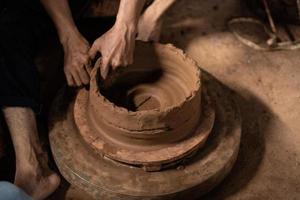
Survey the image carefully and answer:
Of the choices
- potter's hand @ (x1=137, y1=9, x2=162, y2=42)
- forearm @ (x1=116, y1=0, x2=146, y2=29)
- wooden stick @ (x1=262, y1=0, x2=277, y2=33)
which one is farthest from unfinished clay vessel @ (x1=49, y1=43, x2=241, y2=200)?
wooden stick @ (x1=262, y1=0, x2=277, y2=33)

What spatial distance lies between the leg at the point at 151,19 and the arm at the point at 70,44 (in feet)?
1.15

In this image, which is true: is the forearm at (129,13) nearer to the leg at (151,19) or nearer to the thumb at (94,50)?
the thumb at (94,50)

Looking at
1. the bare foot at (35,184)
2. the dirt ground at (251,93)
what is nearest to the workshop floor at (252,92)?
the dirt ground at (251,93)

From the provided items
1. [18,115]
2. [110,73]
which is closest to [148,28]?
[110,73]

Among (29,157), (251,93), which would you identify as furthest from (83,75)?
(251,93)

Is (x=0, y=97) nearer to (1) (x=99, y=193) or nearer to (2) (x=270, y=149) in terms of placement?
(1) (x=99, y=193)

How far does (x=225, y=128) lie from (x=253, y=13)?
1129mm

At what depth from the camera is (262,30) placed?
2709mm

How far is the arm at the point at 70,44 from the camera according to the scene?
1.96 meters

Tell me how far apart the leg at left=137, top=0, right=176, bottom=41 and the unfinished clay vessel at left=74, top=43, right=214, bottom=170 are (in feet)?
0.84

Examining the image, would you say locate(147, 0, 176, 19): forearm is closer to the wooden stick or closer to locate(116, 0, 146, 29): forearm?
locate(116, 0, 146, 29): forearm

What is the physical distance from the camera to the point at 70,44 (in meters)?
2.03

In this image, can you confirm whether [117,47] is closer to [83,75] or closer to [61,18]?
[83,75]

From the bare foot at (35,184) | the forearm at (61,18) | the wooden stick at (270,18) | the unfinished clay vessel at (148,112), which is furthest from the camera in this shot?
the wooden stick at (270,18)
